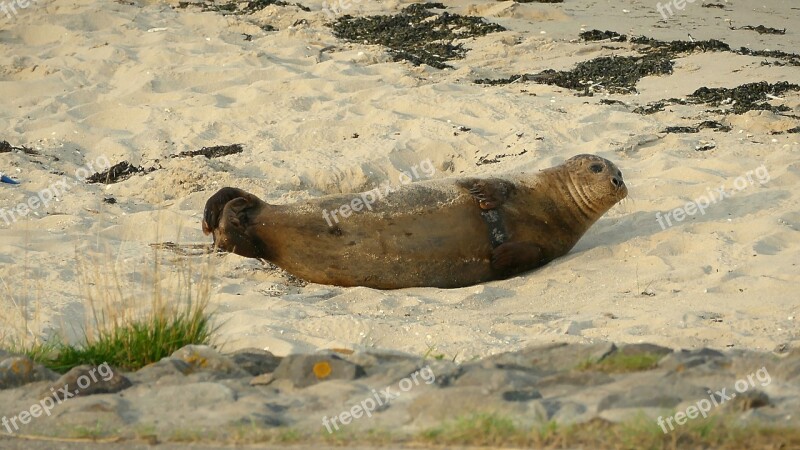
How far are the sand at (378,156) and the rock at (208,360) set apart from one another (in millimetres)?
723

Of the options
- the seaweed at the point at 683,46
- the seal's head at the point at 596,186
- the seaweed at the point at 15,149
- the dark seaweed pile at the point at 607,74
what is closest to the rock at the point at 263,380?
the seal's head at the point at 596,186

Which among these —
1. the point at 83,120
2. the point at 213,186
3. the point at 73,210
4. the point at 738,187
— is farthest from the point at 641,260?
the point at 83,120

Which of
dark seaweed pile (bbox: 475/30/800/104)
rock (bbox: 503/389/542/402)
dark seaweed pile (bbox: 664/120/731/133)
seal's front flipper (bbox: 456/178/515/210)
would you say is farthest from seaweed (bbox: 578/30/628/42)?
rock (bbox: 503/389/542/402)

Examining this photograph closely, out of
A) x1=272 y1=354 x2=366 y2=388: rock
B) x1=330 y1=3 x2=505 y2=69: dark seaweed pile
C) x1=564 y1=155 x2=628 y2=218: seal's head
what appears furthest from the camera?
x1=330 y1=3 x2=505 y2=69: dark seaweed pile

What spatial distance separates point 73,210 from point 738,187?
470 centimetres

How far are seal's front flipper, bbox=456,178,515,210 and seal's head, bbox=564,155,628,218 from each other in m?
0.49

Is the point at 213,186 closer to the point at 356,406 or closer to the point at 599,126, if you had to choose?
the point at 599,126

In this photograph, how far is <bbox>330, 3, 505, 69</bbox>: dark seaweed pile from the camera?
12.3 m

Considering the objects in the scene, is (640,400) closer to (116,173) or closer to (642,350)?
(642,350)

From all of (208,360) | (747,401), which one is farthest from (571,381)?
(208,360)

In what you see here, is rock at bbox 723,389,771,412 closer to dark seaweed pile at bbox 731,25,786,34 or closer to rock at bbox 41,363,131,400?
rock at bbox 41,363,131,400

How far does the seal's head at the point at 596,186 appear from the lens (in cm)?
845

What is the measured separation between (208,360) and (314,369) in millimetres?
480

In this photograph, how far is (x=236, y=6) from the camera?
13.8 metres
